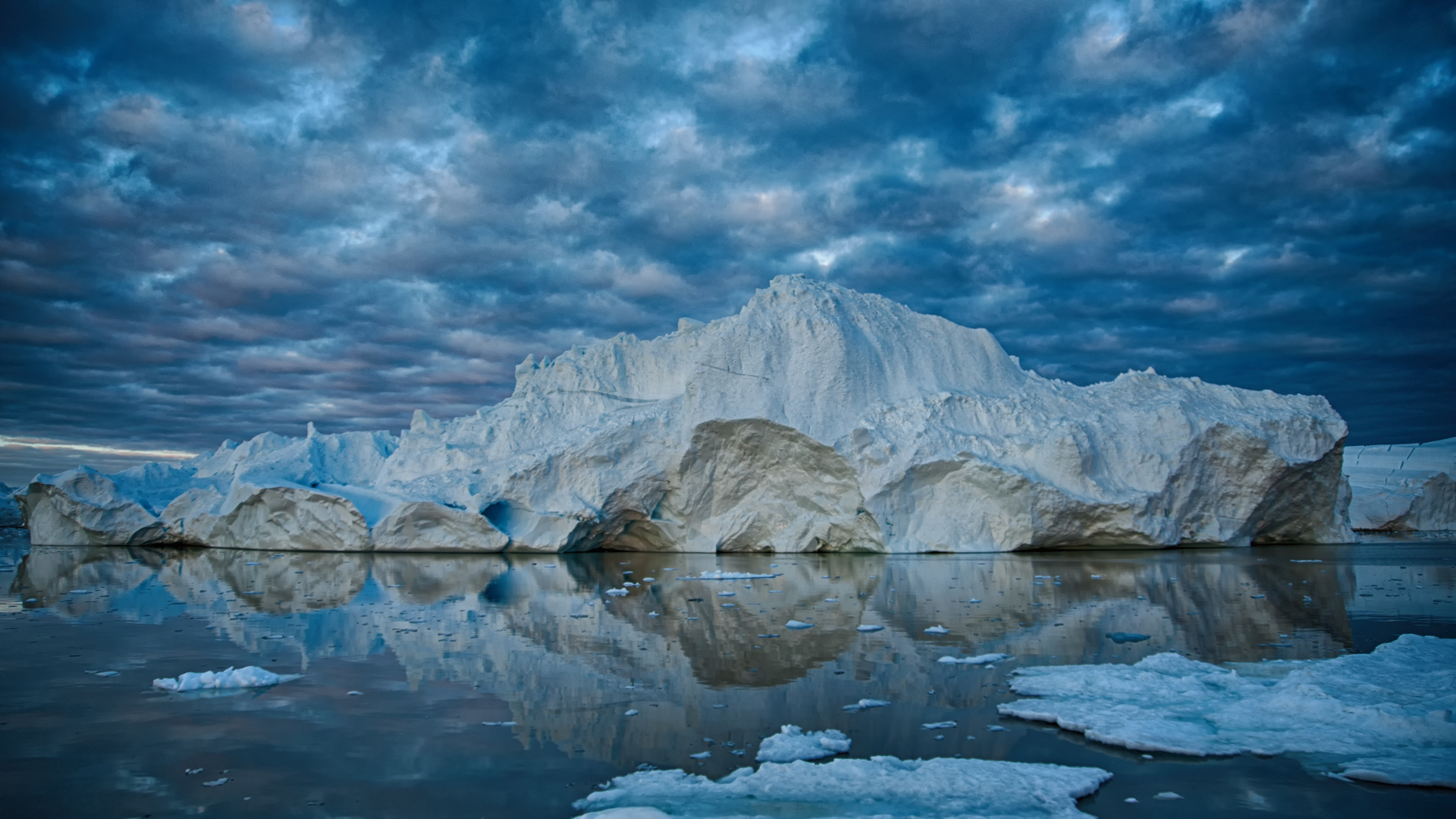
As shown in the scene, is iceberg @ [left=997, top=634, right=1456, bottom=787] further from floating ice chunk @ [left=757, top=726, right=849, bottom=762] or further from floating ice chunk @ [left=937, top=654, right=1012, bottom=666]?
floating ice chunk @ [left=757, top=726, right=849, bottom=762]

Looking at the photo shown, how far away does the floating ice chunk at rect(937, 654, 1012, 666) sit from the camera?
708cm

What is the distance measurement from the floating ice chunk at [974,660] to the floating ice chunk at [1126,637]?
4.98ft

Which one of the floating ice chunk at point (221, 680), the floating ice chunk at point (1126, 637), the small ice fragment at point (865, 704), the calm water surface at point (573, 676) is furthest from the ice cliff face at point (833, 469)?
the floating ice chunk at point (221, 680)

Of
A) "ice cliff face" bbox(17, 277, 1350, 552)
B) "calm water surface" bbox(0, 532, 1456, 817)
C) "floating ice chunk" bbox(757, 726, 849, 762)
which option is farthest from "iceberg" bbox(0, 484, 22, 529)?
"floating ice chunk" bbox(757, 726, 849, 762)

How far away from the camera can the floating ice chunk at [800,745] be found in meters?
4.67

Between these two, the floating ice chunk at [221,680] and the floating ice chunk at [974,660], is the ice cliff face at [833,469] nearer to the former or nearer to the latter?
the floating ice chunk at [974,660]

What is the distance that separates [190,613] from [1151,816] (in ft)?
38.6

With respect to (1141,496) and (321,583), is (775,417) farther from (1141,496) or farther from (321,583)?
(321,583)

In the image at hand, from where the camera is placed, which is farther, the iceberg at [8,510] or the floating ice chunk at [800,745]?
the iceberg at [8,510]

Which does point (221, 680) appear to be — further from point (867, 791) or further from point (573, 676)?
point (867, 791)

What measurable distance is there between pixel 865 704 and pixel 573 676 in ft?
8.37

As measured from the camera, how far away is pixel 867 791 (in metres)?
4.14

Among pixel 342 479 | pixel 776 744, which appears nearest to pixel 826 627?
pixel 776 744

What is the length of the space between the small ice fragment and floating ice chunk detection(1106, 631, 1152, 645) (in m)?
3.41
